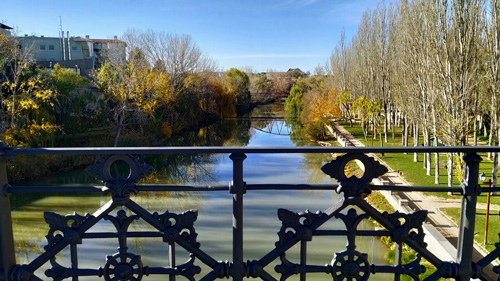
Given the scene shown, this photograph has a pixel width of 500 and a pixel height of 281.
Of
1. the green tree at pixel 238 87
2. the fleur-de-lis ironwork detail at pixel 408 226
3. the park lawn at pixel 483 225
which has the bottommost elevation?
the park lawn at pixel 483 225

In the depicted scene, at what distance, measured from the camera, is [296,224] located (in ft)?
5.14

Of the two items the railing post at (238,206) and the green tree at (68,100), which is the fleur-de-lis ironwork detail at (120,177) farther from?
the green tree at (68,100)

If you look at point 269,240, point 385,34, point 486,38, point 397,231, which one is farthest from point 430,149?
point 385,34

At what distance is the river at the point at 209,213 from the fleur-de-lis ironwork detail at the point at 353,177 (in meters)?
4.16

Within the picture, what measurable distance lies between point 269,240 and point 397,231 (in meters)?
6.84

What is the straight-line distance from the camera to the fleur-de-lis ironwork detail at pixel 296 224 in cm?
155

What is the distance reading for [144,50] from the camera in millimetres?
25453

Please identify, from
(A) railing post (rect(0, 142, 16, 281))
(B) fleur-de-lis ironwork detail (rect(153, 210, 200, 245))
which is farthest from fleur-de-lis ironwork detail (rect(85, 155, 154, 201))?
(A) railing post (rect(0, 142, 16, 281))

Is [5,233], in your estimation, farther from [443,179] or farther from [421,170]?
[421,170]

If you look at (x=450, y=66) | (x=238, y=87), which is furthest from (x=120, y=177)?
(x=238, y=87)

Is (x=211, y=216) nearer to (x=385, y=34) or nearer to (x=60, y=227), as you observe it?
(x=60, y=227)

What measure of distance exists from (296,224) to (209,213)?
8323mm

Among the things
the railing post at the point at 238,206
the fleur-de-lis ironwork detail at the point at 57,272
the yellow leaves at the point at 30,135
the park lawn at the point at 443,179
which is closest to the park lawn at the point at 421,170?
the park lawn at the point at 443,179

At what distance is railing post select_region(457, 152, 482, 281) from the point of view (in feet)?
5.09
